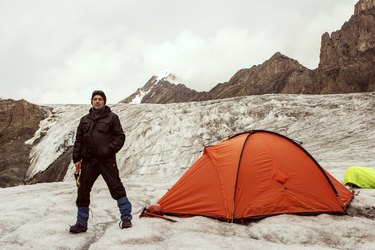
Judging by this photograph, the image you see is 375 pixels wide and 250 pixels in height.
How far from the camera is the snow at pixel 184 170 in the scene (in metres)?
6.26

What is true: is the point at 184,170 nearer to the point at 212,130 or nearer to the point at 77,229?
the point at 212,130

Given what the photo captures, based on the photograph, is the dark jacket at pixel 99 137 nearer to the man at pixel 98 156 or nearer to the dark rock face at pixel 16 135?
the man at pixel 98 156

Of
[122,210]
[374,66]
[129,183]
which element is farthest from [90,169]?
[374,66]

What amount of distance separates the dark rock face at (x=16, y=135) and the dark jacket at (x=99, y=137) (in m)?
16.2

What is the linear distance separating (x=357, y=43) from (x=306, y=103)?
68145mm

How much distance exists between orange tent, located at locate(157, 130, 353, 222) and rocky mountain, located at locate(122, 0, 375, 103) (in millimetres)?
55409

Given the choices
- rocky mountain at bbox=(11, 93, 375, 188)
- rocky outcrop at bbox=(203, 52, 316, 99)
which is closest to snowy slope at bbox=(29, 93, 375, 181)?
rocky mountain at bbox=(11, 93, 375, 188)

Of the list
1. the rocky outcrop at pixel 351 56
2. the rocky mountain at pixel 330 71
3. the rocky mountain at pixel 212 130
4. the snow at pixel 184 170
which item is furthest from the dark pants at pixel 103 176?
the rocky mountain at pixel 330 71

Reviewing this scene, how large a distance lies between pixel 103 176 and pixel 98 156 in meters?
0.40

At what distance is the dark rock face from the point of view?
21.9m

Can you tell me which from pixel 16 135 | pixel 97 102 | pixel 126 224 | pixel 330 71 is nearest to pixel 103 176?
pixel 126 224

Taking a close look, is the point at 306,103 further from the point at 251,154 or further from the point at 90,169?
the point at 90,169

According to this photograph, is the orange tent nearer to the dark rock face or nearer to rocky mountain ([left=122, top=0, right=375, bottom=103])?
the dark rock face

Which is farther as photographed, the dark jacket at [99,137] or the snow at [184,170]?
the dark jacket at [99,137]
